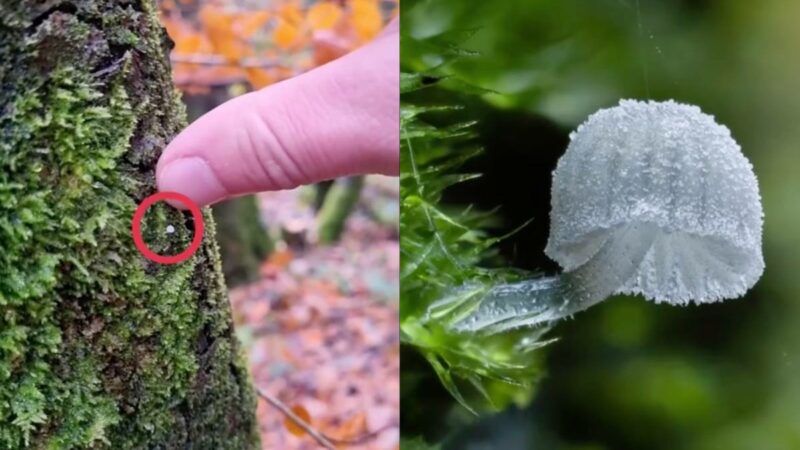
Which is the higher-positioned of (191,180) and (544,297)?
(191,180)

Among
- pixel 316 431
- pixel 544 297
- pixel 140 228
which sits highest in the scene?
pixel 140 228

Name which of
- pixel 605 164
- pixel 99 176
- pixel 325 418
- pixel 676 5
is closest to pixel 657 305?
pixel 605 164

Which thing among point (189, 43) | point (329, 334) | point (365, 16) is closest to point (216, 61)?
point (189, 43)

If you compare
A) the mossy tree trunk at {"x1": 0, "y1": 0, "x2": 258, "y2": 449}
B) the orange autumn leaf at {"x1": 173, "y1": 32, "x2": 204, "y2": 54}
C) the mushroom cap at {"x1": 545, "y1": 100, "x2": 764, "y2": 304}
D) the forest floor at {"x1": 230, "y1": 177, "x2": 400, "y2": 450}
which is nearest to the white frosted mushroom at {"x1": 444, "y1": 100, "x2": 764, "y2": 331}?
the mushroom cap at {"x1": 545, "y1": 100, "x2": 764, "y2": 304}

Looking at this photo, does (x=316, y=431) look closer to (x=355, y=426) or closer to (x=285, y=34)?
(x=355, y=426)

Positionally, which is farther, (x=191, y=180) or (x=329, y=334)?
(x=329, y=334)

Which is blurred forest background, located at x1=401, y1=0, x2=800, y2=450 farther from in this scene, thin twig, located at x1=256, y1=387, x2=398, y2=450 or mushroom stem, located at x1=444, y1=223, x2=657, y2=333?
thin twig, located at x1=256, y1=387, x2=398, y2=450

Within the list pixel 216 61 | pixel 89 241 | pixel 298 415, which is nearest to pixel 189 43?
pixel 216 61
